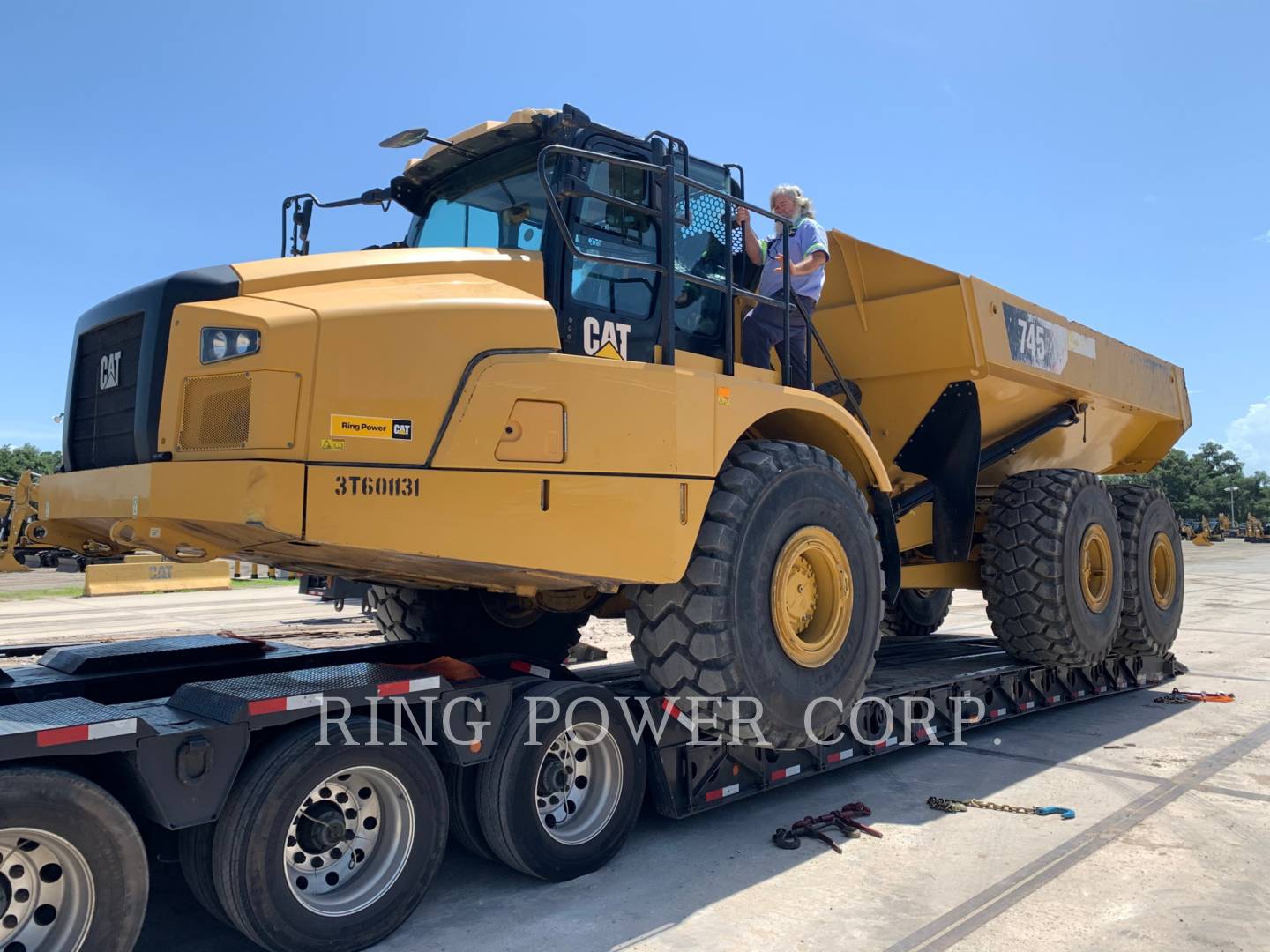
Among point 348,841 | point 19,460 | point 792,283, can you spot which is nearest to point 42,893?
point 348,841

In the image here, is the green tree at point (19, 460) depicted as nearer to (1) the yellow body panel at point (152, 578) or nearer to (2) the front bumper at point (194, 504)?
(1) the yellow body panel at point (152, 578)

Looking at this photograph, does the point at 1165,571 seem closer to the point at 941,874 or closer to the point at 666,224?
the point at 941,874

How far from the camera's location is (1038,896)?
13.7ft

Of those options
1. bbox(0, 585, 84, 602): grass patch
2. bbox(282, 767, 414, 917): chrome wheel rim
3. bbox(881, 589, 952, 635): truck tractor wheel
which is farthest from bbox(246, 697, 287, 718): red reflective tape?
bbox(0, 585, 84, 602): grass patch

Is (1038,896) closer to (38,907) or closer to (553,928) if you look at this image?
(553,928)

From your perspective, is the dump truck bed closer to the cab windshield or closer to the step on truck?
the step on truck

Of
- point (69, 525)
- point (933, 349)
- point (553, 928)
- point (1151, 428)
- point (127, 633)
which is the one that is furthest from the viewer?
point (127, 633)

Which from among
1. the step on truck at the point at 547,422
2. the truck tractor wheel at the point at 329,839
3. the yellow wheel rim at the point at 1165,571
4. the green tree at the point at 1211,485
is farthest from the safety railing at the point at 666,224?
the green tree at the point at 1211,485

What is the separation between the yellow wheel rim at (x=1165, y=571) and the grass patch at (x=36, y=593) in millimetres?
19302

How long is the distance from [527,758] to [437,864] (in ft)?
1.86

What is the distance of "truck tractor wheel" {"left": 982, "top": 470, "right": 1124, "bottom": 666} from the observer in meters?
7.16

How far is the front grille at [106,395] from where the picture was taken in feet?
13.1

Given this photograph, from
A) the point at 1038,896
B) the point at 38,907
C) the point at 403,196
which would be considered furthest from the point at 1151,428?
the point at 38,907

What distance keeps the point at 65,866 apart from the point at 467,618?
3517mm
